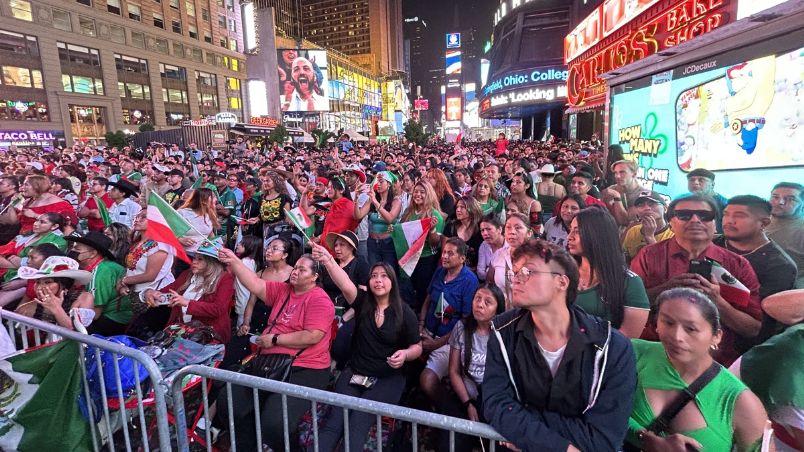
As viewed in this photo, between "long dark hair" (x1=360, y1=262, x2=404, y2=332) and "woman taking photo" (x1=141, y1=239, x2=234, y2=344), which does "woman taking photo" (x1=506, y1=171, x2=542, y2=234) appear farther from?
"woman taking photo" (x1=141, y1=239, x2=234, y2=344)

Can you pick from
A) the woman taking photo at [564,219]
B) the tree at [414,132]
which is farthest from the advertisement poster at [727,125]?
the tree at [414,132]

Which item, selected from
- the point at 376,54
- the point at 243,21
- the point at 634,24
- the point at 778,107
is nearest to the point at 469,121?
the point at 376,54

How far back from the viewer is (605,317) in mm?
2943

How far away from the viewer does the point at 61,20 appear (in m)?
41.0

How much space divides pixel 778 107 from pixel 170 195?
1052 centimetres

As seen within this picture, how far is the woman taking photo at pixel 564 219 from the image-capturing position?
16.8 ft

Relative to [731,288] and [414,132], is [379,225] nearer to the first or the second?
[731,288]

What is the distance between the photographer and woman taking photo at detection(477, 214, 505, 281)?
16.8 ft

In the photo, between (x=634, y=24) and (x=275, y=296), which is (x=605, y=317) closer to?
(x=275, y=296)

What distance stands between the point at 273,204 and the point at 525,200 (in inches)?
170

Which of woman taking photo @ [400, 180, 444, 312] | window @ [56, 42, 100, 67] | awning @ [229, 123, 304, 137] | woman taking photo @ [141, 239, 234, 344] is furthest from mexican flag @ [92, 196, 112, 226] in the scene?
window @ [56, 42, 100, 67]

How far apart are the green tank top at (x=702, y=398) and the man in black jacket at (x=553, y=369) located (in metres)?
0.21

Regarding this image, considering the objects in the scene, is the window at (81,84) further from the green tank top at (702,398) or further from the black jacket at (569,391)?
the green tank top at (702,398)

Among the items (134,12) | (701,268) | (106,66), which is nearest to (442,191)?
(701,268)
